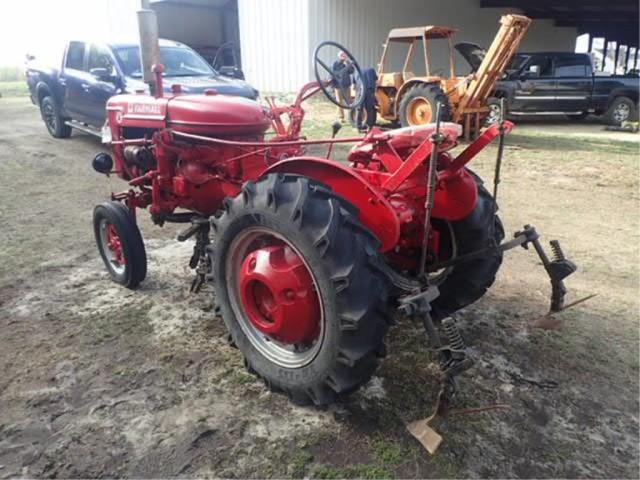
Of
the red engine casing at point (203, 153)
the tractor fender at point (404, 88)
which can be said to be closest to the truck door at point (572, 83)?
the tractor fender at point (404, 88)

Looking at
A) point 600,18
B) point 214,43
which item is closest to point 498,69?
point 214,43

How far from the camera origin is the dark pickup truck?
12930 mm

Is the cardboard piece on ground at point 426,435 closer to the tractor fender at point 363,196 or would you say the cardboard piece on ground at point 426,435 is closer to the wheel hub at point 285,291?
the wheel hub at point 285,291

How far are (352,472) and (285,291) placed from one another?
75 centimetres

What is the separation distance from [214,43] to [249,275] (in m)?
21.8

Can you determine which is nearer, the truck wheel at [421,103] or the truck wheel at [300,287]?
the truck wheel at [300,287]

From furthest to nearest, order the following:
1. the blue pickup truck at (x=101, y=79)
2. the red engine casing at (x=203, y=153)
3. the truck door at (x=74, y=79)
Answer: the truck door at (x=74, y=79) < the blue pickup truck at (x=101, y=79) < the red engine casing at (x=203, y=153)

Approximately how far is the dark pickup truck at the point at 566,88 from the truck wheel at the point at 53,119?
31.3 feet

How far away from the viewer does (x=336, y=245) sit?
1.98 m

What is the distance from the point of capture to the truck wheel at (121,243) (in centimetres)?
345

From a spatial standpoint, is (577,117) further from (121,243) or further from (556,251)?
(121,243)

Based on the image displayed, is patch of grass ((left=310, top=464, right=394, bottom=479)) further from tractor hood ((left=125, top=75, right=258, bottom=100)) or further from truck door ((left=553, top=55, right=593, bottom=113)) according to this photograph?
truck door ((left=553, top=55, right=593, bottom=113))

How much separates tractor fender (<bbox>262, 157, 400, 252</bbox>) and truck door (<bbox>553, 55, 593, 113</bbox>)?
1257 cm

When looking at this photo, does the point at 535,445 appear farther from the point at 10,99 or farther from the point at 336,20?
the point at 10,99
